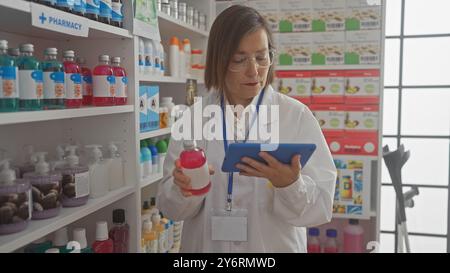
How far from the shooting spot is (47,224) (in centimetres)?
141

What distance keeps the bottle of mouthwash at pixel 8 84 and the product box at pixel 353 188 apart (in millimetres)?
2463

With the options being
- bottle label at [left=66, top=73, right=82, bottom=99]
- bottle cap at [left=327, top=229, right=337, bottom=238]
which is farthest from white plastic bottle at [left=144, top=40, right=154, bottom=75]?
bottle cap at [left=327, top=229, right=337, bottom=238]

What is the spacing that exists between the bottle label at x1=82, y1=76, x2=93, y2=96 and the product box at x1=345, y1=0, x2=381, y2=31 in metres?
2.09

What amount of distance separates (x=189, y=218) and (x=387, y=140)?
3.01 m

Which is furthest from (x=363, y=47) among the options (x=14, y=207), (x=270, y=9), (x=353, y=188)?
(x=14, y=207)

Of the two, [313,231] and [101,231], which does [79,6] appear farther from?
[313,231]

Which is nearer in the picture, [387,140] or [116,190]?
[116,190]

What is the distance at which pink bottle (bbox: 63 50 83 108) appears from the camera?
1.57m

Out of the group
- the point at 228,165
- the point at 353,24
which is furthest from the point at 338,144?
the point at 228,165

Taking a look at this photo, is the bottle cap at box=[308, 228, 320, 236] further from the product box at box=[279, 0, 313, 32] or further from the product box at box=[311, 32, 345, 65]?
the product box at box=[279, 0, 313, 32]

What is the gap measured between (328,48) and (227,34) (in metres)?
1.84

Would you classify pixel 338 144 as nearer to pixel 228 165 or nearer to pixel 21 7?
pixel 228 165

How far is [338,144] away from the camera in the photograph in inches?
126
